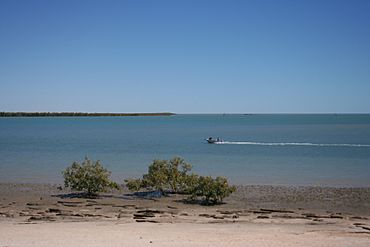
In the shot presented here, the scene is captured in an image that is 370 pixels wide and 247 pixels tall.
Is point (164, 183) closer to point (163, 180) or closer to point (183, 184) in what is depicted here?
point (163, 180)

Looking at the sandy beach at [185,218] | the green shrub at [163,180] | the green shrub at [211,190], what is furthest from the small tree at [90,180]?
the green shrub at [211,190]

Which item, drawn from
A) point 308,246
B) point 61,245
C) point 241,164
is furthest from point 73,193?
point 241,164

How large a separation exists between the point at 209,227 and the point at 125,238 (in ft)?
11.1

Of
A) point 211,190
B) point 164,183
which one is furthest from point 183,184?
point 211,190

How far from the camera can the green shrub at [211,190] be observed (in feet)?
67.1

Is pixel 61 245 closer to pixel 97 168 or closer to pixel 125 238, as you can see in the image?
pixel 125 238

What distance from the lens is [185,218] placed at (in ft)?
55.9

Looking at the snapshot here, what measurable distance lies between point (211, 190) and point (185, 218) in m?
3.66

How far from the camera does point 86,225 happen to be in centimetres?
1485

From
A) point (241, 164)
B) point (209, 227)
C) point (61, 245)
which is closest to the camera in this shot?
point (61, 245)

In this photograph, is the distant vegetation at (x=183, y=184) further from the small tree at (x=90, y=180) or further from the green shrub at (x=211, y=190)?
the small tree at (x=90, y=180)

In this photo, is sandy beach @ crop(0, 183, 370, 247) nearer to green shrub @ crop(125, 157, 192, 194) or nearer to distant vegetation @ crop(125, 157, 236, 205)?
distant vegetation @ crop(125, 157, 236, 205)

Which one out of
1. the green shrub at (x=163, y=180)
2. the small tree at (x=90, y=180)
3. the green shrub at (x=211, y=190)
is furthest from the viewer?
the green shrub at (x=163, y=180)

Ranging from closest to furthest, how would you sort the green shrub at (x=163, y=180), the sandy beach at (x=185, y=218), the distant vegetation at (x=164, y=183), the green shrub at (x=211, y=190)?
the sandy beach at (x=185, y=218) < the green shrub at (x=211, y=190) < the distant vegetation at (x=164, y=183) < the green shrub at (x=163, y=180)
